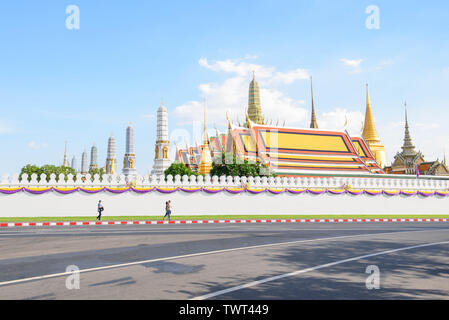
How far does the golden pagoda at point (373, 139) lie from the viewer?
64.4 m

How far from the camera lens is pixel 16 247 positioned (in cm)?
1038

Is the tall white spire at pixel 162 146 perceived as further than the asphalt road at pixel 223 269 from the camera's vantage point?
Yes

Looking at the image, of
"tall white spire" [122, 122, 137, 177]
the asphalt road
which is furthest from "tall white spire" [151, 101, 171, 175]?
the asphalt road

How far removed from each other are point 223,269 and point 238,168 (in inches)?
1006

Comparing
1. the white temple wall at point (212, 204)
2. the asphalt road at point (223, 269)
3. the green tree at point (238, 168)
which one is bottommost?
the asphalt road at point (223, 269)

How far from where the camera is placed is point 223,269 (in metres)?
7.17

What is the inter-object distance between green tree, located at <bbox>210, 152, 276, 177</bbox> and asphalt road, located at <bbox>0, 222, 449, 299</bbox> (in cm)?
2056

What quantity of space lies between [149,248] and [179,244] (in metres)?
1.16

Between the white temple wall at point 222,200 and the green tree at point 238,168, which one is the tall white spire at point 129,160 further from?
the white temple wall at point 222,200

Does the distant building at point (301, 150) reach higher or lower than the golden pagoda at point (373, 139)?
lower

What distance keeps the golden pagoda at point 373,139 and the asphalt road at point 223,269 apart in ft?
187

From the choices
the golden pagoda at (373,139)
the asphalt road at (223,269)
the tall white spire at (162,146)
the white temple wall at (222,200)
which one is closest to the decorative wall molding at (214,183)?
the white temple wall at (222,200)

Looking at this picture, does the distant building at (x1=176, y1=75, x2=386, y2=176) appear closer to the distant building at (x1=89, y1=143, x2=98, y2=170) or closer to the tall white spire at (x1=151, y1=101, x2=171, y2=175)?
the tall white spire at (x1=151, y1=101, x2=171, y2=175)
